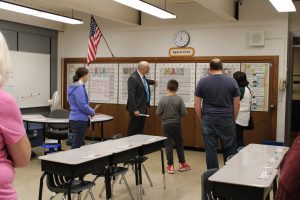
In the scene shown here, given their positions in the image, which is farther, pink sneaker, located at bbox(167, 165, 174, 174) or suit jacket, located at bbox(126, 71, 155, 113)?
suit jacket, located at bbox(126, 71, 155, 113)

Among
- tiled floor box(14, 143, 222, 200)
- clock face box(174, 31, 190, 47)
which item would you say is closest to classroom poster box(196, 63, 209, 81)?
clock face box(174, 31, 190, 47)

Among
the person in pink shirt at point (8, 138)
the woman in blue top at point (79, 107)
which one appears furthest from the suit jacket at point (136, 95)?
the person in pink shirt at point (8, 138)

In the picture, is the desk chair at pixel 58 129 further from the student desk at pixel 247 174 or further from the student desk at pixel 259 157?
the student desk at pixel 247 174

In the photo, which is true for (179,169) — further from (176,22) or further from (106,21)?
(106,21)

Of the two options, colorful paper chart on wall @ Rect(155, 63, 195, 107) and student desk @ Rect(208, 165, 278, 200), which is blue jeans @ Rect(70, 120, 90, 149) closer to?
student desk @ Rect(208, 165, 278, 200)

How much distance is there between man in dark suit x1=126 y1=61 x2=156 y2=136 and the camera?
5.93m

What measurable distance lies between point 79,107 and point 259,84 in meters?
3.73

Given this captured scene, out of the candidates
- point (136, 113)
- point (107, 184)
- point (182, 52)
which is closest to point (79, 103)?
point (136, 113)

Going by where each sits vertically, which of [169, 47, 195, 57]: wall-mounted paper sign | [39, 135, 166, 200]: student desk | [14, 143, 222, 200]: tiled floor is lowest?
[14, 143, 222, 200]: tiled floor

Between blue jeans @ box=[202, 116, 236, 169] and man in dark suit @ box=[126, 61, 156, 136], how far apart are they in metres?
1.74

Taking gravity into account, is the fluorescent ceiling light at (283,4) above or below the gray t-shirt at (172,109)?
above

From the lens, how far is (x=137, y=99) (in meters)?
6.02

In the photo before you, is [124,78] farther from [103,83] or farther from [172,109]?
[172,109]

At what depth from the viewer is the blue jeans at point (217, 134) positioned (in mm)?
4328
